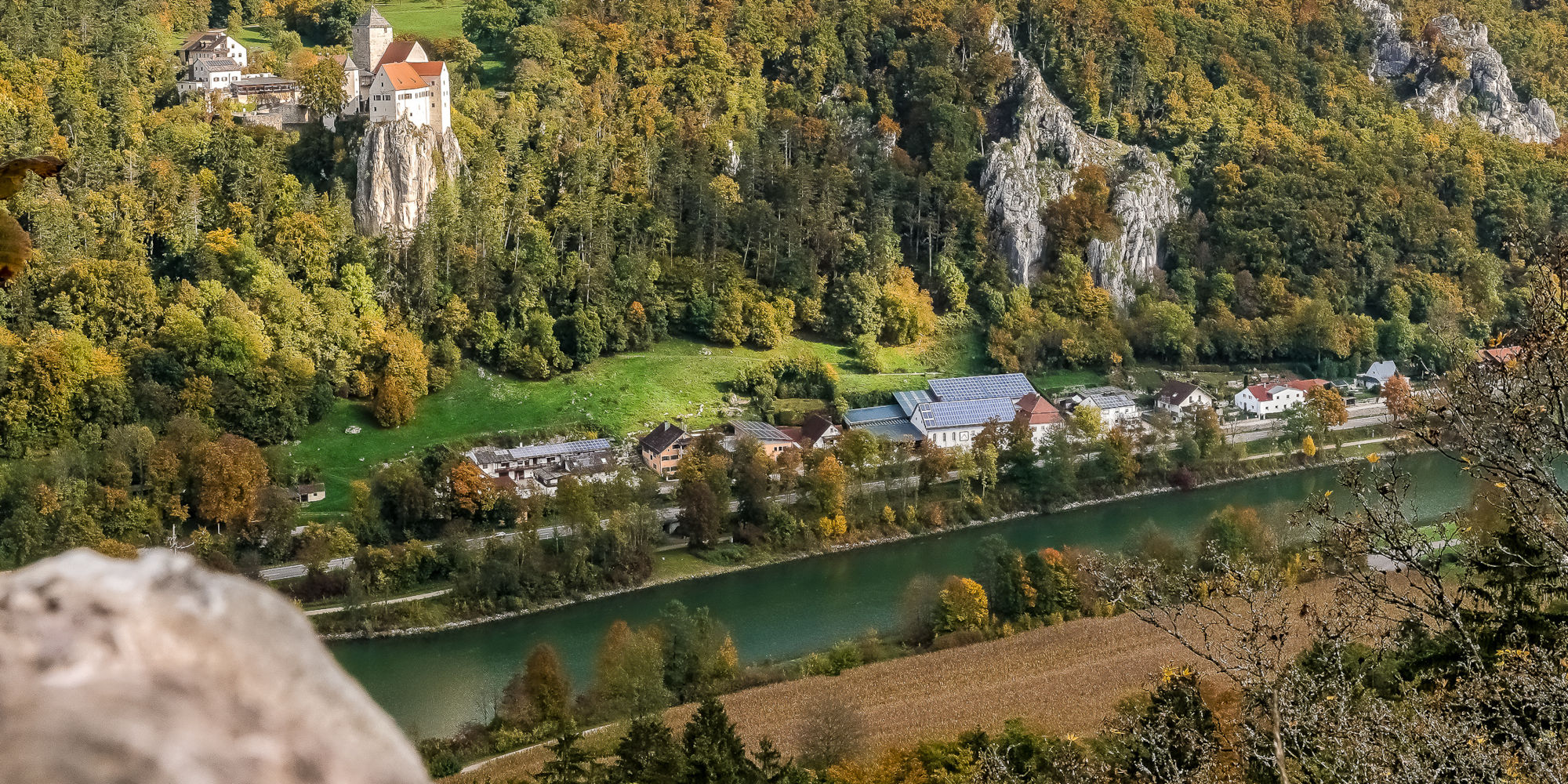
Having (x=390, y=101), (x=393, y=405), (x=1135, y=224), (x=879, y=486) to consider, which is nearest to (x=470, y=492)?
(x=393, y=405)

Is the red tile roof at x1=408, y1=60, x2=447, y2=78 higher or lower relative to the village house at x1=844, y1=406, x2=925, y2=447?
higher

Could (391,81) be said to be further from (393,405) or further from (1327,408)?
(1327,408)

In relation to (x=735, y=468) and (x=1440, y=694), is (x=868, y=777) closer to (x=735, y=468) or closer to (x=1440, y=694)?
(x=1440, y=694)

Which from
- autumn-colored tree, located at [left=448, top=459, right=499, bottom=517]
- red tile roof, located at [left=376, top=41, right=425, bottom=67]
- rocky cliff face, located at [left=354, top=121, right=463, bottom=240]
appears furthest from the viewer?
red tile roof, located at [left=376, top=41, right=425, bottom=67]

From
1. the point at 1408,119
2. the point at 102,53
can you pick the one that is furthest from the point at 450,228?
the point at 1408,119

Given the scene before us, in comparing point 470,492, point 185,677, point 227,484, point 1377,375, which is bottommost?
point 470,492

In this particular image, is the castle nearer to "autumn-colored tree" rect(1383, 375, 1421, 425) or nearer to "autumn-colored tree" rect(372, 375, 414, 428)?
"autumn-colored tree" rect(372, 375, 414, 428)

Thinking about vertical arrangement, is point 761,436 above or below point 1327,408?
below

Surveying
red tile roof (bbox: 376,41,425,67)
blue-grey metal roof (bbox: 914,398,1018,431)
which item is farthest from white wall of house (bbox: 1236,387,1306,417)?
red tile roof (bbox: 376,41,425,67)
